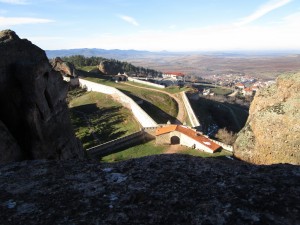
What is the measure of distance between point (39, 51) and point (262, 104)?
1435 centimetres

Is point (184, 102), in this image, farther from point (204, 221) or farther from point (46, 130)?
point (204, 221)

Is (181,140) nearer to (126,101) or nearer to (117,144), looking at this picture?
(117,144)

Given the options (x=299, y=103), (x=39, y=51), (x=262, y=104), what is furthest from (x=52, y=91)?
(x=299, y=103)

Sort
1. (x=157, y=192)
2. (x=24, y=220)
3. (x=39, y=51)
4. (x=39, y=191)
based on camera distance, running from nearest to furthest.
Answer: (x=24, y=220)
(x=157, y=192)
(x=39, y=191)
(x=39, y=51)

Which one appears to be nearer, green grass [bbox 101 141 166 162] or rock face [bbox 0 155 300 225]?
rock face [bbox 0 155 300 225]

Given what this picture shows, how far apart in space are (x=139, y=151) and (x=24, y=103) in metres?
25.1

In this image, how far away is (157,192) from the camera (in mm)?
8961

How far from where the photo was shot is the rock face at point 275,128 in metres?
16.6

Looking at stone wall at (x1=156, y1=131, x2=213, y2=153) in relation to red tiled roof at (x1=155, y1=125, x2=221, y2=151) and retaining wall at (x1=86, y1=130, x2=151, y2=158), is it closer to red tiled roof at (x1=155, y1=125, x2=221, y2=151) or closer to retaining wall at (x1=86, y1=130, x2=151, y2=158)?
red tiled roof at (x1=155, y1=125, x2=221, y2=151)

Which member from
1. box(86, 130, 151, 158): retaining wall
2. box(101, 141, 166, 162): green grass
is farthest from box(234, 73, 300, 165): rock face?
box(86, 130, 151, 158): retaining wall

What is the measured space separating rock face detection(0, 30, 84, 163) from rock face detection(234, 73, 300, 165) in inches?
451

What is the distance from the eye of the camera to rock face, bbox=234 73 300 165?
16641 mm

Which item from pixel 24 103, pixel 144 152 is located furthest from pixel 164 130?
pixel 24 103

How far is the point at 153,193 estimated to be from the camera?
8.94m
